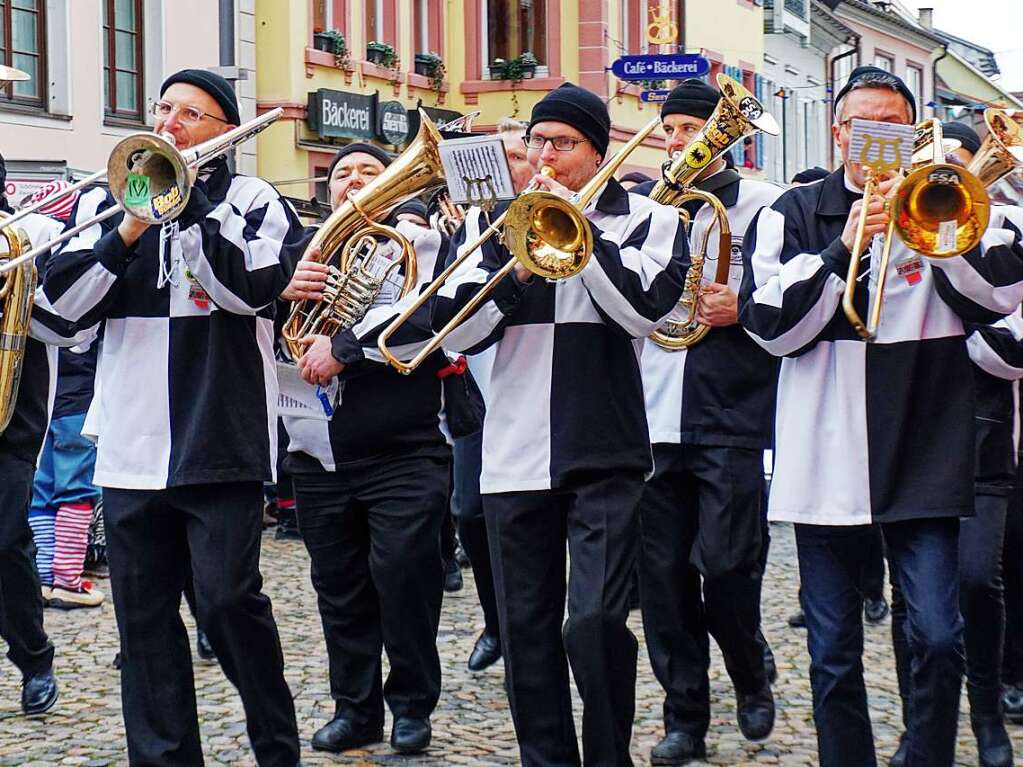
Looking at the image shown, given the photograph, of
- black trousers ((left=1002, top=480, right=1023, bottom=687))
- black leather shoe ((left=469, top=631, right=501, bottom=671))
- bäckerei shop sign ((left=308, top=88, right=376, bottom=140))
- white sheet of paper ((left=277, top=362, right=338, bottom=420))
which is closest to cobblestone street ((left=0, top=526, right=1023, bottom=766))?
black leather shoe ((left=469, top=631, right=501, bottom=671))

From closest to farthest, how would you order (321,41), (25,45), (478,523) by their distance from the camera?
(478,523), (25,45), (321,41)

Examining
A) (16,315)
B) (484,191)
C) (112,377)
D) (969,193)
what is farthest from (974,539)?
(16,315)

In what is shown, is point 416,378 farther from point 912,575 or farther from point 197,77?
point 912,575

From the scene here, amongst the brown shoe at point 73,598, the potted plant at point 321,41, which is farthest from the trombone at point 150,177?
the potted plant at point 321,41

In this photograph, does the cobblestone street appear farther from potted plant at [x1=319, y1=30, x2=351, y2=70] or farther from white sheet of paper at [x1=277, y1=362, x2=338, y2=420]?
potted plant at [x1=319, y1=30, x2=351, y2=70]

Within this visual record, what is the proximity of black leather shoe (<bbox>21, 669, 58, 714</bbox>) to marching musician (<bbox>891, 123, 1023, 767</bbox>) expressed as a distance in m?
3.03

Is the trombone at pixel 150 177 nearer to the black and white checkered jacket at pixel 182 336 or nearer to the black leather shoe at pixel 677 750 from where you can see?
the black and white checkered jacket at pixel 182 336

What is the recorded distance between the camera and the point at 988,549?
5.85 metres

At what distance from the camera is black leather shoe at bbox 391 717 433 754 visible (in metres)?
6.22

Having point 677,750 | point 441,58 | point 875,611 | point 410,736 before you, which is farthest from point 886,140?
point 441,58

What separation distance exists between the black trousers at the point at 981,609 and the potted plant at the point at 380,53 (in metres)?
18.8

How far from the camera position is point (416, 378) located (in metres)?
6.41

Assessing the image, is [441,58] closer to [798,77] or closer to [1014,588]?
[798,77]

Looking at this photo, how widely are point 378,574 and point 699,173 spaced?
1.75 m
